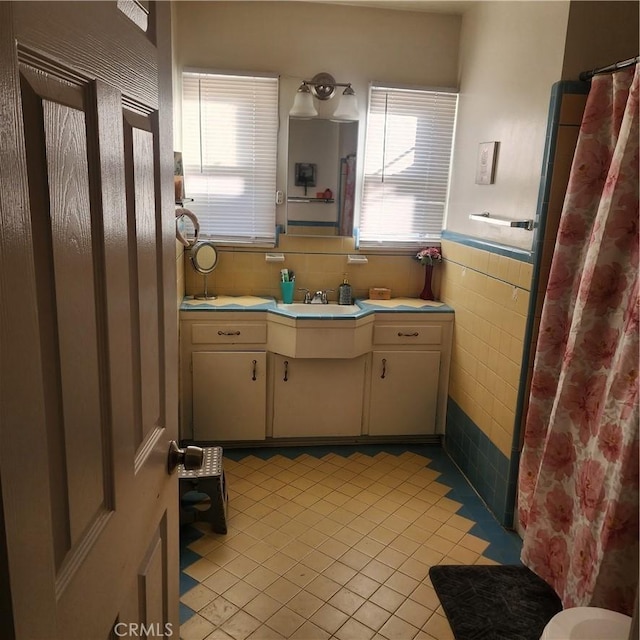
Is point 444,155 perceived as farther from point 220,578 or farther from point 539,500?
point 220,578

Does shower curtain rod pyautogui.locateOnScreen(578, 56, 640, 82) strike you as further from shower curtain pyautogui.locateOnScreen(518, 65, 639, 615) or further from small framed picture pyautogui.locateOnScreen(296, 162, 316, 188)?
small framed picture pyautogui.locateOnScreen(296, 162, 316, 188)

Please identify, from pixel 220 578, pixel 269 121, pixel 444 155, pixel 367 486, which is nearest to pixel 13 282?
pixel 220 578

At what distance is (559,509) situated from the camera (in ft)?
6.98

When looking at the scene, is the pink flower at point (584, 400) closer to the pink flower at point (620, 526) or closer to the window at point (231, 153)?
the pink flower at point (620, 526)

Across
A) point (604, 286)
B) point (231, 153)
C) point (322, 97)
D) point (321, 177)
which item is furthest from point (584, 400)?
point (231, 153)

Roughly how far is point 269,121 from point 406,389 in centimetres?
181

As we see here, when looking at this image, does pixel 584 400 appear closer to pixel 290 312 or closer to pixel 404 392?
pixel 404 392

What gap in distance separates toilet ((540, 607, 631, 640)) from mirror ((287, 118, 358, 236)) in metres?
2.42

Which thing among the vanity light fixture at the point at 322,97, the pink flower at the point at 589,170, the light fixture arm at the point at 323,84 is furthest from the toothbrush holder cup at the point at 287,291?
the pink flower at the point at 589,170

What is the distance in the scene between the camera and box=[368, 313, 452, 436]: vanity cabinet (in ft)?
10.7

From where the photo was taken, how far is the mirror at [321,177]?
10.8 feet

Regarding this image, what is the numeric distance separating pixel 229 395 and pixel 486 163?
6.23 ft

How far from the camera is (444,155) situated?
344 cm

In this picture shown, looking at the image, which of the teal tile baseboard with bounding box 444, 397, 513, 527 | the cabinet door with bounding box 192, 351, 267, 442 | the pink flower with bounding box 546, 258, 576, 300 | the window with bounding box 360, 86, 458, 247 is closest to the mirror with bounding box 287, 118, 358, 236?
the window with bounding box 360, 86, 458, 247
